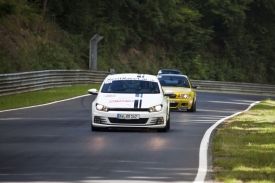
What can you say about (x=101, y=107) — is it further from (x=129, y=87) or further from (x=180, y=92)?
(x=180, y=92)

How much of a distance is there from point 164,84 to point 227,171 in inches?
761

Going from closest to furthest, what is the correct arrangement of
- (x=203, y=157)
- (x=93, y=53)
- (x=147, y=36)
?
(x=203, y=157) → (x=93, y=53) → (x=147, y=36)

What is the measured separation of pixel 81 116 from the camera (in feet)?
84.7

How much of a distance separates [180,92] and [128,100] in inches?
416

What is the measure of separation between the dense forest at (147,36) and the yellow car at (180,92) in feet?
39.2

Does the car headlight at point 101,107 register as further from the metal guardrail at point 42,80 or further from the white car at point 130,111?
the metal guardrail at point 42,80

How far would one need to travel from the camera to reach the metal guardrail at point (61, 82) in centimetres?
3800

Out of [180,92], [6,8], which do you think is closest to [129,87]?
[180,92]

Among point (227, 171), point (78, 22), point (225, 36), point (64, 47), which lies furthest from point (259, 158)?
point (225, 36)

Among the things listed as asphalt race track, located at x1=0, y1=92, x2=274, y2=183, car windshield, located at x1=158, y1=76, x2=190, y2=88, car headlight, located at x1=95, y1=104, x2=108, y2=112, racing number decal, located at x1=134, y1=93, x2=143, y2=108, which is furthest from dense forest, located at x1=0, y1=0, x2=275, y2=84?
car headlight, located at x1=95, y1=104, x2=108, y2=112

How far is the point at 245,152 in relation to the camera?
51.3ft

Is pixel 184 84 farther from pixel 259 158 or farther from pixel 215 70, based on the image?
pixel 215 70

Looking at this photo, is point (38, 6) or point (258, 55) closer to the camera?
point (38, 6)

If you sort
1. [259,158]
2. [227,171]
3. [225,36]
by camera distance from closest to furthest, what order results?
1. [227,171]
2. [259,158]
3. [225,36]
